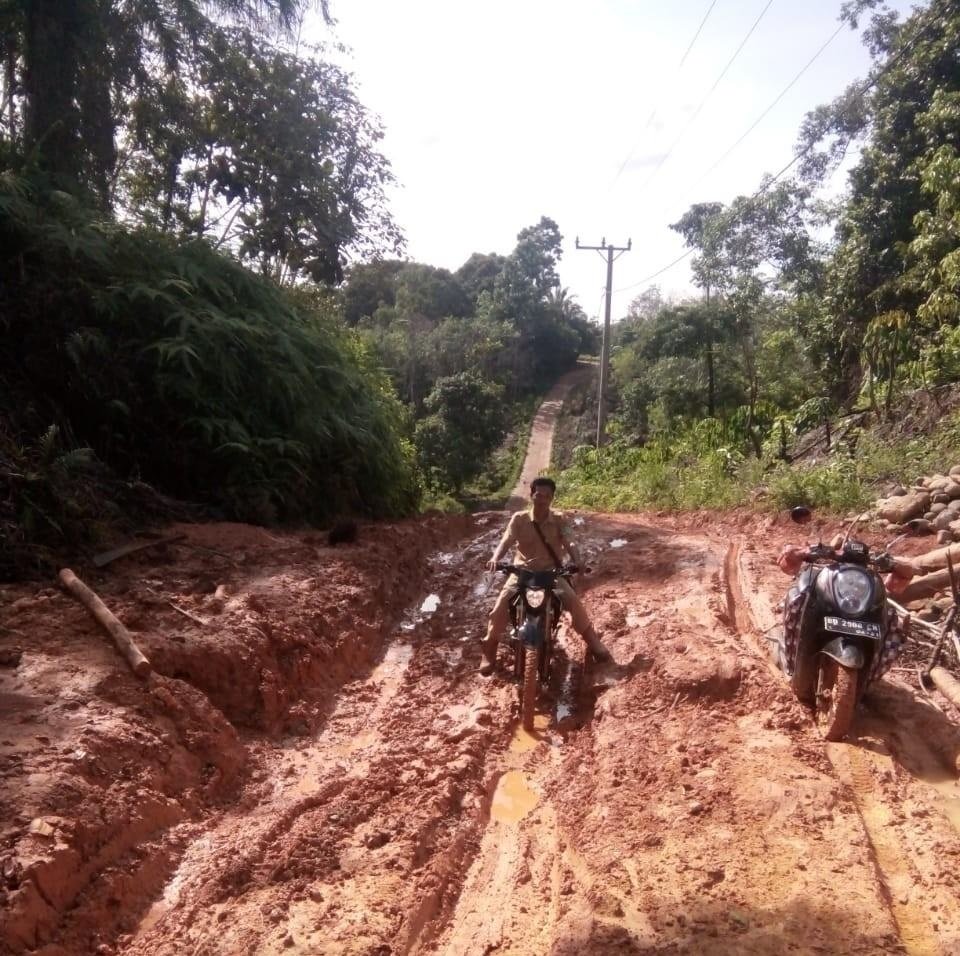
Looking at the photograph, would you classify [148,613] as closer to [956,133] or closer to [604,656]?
[604,656]

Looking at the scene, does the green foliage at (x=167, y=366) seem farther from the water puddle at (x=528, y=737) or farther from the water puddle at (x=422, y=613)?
the water puddle at (x=528, y=737)

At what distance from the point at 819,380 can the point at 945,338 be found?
20.0 feet

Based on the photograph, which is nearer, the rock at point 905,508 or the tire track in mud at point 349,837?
the tire track in mud at point 349,837

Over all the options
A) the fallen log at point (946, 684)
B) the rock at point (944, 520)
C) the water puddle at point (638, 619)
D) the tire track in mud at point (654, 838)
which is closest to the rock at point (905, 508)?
the rock at point (944, 520)

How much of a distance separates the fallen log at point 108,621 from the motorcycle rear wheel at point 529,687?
2539 mm

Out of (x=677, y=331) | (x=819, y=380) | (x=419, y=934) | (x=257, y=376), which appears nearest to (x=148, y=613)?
(x=419, y=934)

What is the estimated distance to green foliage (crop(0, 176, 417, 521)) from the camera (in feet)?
28.3

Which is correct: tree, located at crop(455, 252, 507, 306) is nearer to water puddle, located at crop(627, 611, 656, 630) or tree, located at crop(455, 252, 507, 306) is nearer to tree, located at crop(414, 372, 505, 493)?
tree, located at crop(414, 372, 505, 493)

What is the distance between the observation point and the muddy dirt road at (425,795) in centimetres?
332

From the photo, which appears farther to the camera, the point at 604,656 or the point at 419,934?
the point at 604,656

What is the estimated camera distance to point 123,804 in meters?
3.95

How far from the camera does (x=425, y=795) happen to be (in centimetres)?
454

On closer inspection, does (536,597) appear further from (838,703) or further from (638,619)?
(838,703)

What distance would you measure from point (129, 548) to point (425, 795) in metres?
3.75
